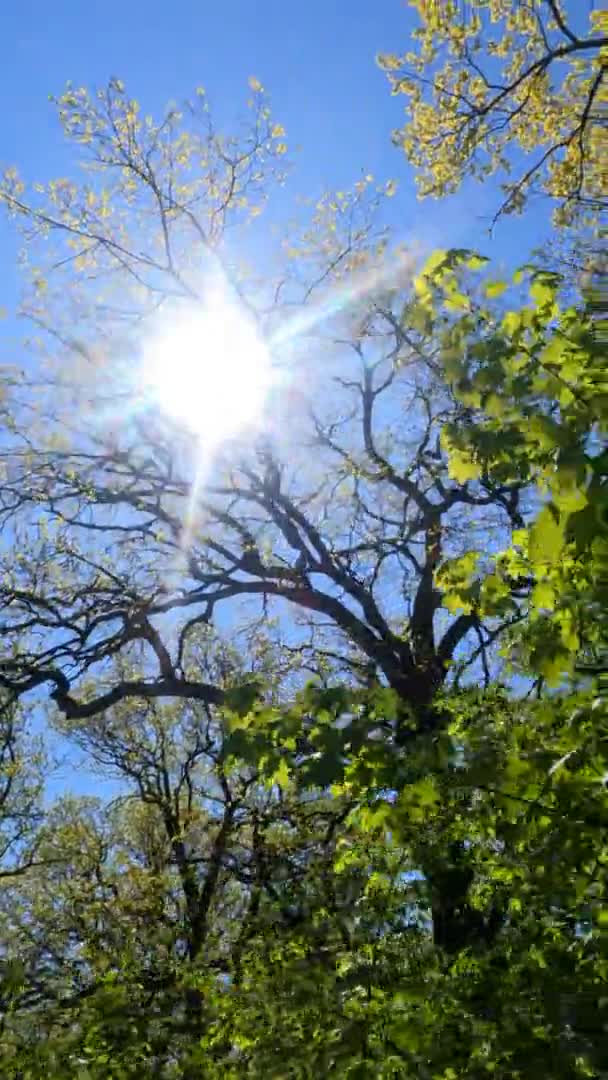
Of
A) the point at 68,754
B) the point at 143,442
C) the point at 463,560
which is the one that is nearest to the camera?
the point at 463,560

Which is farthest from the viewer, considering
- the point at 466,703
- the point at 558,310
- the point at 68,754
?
the point at 68,754

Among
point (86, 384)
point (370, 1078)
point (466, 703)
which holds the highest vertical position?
point (86, 384)

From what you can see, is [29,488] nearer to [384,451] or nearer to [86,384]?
[86,384]

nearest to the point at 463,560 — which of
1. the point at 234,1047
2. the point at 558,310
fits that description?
the point at 558,310

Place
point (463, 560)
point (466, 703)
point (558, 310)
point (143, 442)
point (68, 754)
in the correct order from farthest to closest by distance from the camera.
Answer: point (68, 754) → point (143, 442) → point (466, 703) → point (463, 560) → point (558, 310)

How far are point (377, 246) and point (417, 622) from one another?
19.0ft

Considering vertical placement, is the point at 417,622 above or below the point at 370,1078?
above

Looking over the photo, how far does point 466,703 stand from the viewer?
20.3ft

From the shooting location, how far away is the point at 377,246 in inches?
534

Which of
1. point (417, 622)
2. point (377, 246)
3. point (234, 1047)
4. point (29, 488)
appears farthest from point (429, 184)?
point (234, 1047)

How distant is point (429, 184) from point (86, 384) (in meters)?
5.98

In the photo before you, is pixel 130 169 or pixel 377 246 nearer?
pixel 130 169

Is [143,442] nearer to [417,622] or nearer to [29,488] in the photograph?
[29,488]

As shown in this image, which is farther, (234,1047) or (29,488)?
(29,488)
